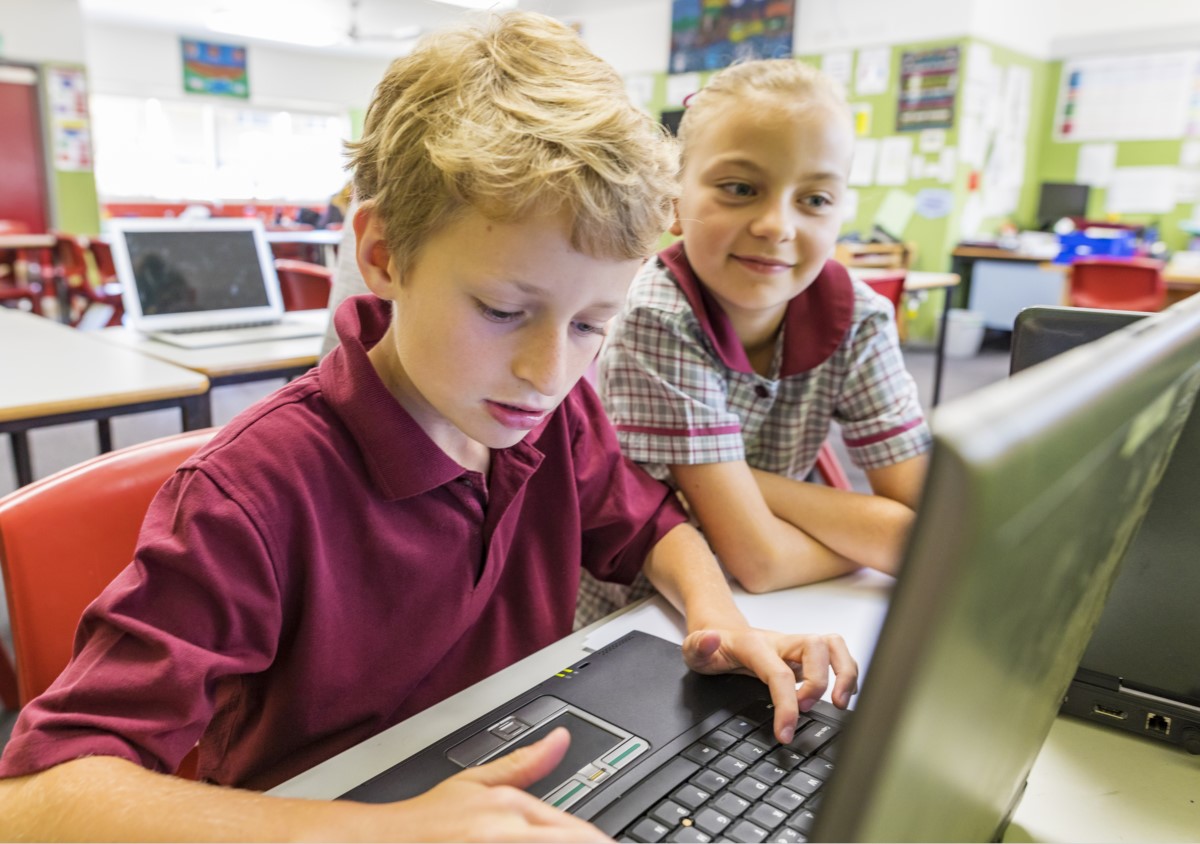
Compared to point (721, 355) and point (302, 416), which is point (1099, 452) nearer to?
point (302, 416)

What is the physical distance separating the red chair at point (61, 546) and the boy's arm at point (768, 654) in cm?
51

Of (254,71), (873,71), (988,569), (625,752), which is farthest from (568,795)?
(254,71)

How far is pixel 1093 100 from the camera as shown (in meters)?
6.44

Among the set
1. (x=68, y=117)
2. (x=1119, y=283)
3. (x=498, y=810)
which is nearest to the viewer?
(x=498, y=810)

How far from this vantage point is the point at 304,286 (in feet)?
11.2

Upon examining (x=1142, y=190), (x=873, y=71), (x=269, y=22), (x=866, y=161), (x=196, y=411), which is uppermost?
(x=269, y=22)

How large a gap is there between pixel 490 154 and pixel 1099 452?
45 cm

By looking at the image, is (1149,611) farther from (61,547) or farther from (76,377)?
(76,377)

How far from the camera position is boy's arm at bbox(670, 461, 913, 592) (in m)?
→ 0.91

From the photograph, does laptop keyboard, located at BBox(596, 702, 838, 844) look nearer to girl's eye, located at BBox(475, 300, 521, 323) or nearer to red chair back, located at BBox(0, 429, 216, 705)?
girl's eye, located at BBox(475, 300, 521, 323)

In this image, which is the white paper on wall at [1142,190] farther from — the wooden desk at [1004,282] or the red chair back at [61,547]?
the red chair back at [61,547]

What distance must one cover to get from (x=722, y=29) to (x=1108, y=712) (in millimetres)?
6937

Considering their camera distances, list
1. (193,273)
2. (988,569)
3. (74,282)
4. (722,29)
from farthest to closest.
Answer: (722,29), (74,282), (193,273), (988,569)

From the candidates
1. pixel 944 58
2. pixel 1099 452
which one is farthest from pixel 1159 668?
pixel 944 58
